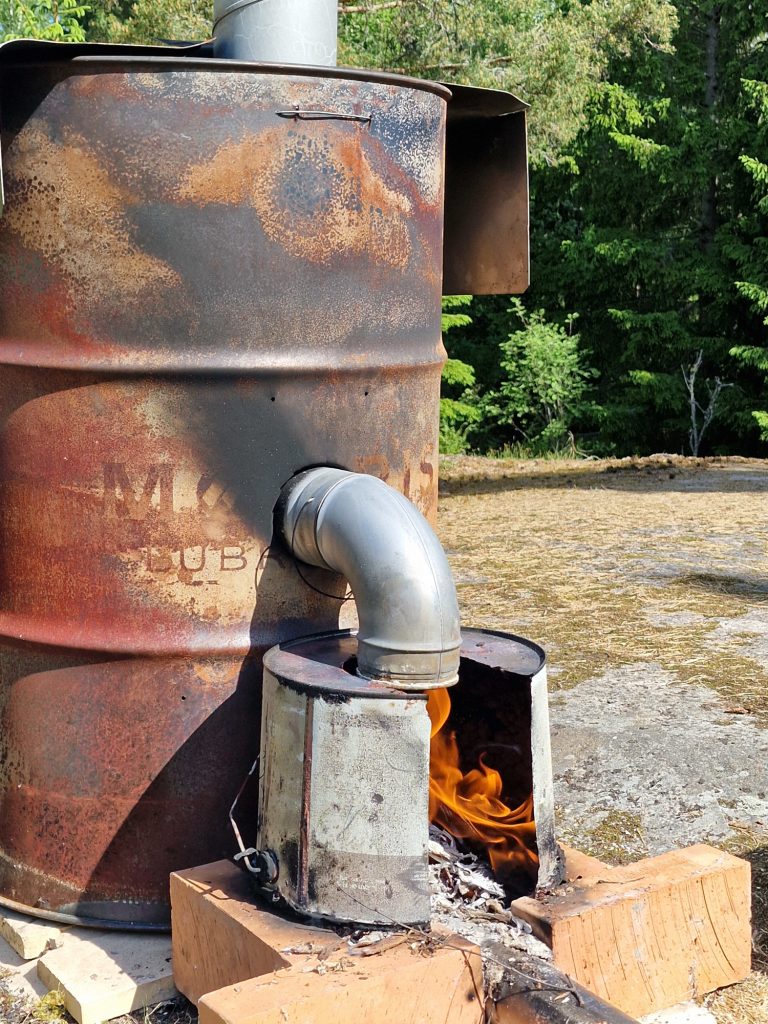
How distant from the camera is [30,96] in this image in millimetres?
3111

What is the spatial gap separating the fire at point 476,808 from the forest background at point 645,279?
11277mm

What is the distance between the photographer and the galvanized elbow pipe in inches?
111

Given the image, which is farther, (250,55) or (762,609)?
(762,609)

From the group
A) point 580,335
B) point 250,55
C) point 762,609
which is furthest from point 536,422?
point 250,55

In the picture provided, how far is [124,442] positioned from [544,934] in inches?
61.1

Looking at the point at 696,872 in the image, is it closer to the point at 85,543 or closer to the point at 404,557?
the point at 404,557

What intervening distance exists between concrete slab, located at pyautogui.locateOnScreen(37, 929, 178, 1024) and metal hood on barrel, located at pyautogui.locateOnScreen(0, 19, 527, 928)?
0.29ft

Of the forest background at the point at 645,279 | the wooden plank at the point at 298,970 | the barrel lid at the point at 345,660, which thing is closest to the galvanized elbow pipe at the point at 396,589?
the barrel lid at the point at 345,660

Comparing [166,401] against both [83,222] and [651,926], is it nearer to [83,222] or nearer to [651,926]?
[83,222]

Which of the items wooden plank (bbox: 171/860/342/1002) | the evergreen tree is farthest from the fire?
the evergreen tree

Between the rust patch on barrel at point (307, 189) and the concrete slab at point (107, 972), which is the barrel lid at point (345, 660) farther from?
the rust patch on barrel at point (307, 189)

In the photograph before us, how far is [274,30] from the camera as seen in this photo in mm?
3336

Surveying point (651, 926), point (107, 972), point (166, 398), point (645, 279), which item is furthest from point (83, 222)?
point (645, 279)

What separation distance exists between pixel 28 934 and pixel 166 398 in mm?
1445
